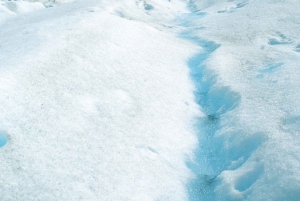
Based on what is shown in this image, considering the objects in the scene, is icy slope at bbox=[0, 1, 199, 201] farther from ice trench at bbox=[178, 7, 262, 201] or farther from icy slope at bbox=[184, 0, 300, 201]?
icy slope at bbox=[184, 0, 300, 201]

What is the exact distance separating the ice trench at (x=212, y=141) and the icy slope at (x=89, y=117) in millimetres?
98

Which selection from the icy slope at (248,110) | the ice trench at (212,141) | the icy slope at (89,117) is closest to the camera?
the icy slope at (89,117)

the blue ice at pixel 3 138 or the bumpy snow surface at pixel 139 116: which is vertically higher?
the blue ice at pixel 3 138

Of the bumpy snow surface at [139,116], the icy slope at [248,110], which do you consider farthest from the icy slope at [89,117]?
the icy slope at [248,110]

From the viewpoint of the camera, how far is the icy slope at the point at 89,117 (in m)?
1.69

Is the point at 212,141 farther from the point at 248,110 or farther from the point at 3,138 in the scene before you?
the point at 3,138

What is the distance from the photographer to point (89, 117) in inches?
85.9

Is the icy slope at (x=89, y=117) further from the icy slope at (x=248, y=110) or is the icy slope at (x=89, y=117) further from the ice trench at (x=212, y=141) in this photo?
the icy slope at (x=248, y=110)

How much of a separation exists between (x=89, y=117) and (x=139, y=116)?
1.60 ft

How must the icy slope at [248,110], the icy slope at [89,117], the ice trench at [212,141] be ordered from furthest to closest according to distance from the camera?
1. the ice trench at [212,141]
2. the icy slope at [248,110]
3. the icy slope at [89,117]

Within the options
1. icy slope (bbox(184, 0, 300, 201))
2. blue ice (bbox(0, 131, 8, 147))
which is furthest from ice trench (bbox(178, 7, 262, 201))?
blue ice (bbox(0, 131, 8, 147))

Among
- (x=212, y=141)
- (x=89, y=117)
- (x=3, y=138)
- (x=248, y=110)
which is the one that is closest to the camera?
(x=3, y=138)

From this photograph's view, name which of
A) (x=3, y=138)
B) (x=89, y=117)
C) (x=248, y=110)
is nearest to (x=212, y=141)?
(x=248, y=110)

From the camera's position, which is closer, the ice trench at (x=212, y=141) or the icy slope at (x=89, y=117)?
the icy slope at (x=89, y=117)
